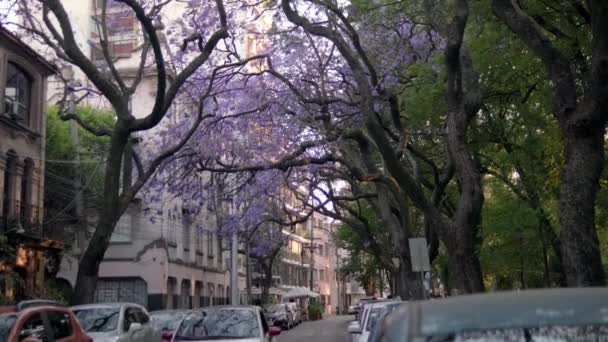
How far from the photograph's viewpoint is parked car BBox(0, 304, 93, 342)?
29.3ft

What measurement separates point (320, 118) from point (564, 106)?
9.77 m

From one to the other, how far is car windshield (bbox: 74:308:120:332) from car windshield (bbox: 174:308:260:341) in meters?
2.09

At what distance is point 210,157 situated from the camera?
22.8 metres

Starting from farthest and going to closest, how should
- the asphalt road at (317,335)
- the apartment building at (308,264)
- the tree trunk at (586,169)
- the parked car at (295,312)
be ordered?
the apartment building at (308,264) → the parked car at (295,312) → the asphalt road at (317,335) → the tree trunk at (586,169)

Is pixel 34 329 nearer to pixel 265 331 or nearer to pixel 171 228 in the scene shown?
pixel 265 331

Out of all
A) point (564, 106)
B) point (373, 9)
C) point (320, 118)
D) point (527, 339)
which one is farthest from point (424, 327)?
point (320, 118)

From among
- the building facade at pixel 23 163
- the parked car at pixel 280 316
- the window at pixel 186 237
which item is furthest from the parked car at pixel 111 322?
the window at pixel 186 237

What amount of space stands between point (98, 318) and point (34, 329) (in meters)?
4.68

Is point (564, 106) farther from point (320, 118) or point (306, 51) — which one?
point (306, 51)

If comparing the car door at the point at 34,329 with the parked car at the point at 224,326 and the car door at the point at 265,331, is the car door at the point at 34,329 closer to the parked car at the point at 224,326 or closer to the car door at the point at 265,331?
the parked car at the point at 224,326

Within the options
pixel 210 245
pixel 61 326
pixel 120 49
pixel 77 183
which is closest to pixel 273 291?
pixel 210 245

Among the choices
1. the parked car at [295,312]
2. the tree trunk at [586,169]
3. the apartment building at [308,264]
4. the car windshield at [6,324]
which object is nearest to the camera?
the car windshield at [6,324]

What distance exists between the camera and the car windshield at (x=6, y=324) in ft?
29.0

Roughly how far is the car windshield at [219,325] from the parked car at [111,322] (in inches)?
69.0
